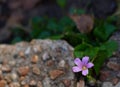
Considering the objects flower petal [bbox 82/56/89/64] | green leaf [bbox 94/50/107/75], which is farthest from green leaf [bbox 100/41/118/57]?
flower petal [bbox 82/56/89/64]

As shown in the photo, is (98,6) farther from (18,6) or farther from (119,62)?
(18,6)

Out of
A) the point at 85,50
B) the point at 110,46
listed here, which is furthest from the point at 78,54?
the point at 110,46

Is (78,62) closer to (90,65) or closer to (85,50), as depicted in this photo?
(90,65)

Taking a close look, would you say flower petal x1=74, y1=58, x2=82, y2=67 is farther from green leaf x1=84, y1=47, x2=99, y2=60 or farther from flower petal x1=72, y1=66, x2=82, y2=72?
green leaf x1=84, y1=47, x2=99, y2=60

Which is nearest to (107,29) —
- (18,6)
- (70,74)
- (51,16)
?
(70,74)

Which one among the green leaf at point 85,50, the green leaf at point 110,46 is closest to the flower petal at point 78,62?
the green leaf at point 85,50

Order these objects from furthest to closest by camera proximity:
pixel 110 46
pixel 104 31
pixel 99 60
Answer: pixel 104 31
pixel 110 46
pixel 99 60

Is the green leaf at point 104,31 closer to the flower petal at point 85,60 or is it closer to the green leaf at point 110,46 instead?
the green leaf at point 110,46

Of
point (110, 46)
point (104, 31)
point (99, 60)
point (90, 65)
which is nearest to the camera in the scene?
point (90, 65)

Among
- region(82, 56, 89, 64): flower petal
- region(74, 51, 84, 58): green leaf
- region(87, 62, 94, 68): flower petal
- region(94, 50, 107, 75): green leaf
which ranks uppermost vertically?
region(82, 56, 89, 64): flower petal

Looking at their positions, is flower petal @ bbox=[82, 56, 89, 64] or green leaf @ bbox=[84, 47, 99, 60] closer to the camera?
flower petal @ bbox=[82, 56, 89, 64]

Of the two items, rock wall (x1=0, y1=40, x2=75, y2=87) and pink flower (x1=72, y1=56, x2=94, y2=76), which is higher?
pink flower (x1=72, y1=56, x2=94, y2=76)
